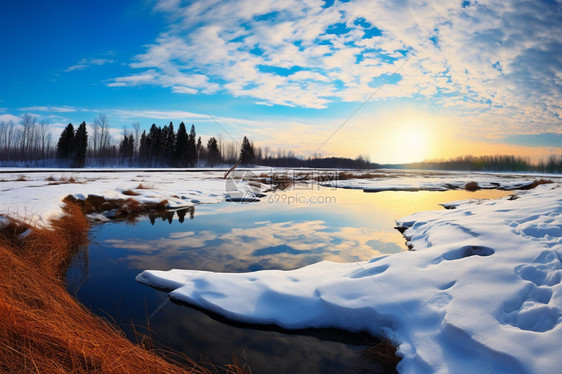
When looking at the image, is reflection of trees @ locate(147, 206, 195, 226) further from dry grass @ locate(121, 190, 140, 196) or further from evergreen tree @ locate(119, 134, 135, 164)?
evergreen tree @ locate(119, 134, 135, 164)

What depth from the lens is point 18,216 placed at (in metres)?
6.57

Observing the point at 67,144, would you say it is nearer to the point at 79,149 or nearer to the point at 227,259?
the point at 79,149

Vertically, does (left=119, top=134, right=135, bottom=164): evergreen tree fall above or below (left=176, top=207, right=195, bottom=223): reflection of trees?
above

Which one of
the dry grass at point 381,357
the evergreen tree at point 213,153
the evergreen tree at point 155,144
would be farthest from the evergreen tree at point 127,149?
the dry grass at point 381,357

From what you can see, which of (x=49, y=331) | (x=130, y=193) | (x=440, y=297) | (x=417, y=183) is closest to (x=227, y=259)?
(x=49, y=331)

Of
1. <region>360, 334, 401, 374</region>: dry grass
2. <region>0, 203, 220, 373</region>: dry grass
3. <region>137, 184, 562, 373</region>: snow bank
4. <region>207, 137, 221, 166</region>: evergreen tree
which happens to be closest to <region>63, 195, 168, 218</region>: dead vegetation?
<region>0, 203, 220, 373</region>: dry grass

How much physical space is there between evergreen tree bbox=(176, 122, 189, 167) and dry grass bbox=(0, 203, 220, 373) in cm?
6972

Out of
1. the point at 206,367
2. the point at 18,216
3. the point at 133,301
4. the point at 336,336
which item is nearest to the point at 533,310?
the point at 336,336

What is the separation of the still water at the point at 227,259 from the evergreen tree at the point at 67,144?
216 ft

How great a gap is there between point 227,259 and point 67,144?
74.3m

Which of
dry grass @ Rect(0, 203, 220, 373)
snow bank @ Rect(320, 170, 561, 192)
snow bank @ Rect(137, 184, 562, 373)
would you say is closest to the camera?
dry grass @ Rect(0, 203, 220, 373)

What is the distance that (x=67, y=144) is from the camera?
208 ft

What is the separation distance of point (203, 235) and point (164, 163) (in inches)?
2843

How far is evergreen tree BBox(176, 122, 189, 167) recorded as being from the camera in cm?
7144
